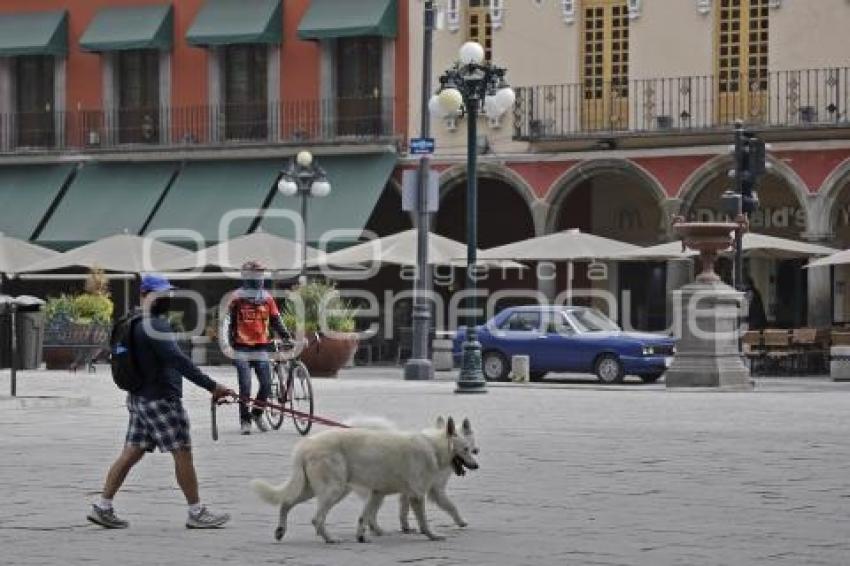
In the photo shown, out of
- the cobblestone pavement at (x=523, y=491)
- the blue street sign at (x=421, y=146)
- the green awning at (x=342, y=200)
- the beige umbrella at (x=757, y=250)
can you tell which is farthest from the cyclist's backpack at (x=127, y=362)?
the green awning at (x=342, y=200)

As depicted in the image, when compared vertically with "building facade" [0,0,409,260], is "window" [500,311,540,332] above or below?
below

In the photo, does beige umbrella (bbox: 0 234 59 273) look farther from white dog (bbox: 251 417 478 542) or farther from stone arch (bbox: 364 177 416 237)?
white dog (bbox: 251 417 478 542)

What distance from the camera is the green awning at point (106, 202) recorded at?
43.8 meters

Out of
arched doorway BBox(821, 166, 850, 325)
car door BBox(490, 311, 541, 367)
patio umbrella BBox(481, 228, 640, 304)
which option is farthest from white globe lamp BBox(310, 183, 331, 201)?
arched doorway BBox(821, 166, 850, 325)

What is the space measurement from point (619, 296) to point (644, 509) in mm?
29976

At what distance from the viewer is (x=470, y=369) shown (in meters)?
28.3

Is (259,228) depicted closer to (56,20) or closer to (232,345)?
(56,20)

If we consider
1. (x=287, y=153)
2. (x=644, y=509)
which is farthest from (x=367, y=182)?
(x=644, y=509)

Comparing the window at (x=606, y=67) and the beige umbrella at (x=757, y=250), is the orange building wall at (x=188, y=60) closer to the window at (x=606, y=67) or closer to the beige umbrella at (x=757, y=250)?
the window at (x=606, y=67)

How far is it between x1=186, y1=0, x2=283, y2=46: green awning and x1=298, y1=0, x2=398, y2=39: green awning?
2.60 ft

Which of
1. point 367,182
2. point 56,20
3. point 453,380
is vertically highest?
point 56,20

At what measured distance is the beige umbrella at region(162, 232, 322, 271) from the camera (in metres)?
39.6

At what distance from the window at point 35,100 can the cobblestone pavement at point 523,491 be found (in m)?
22.3

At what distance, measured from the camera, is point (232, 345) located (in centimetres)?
2020
